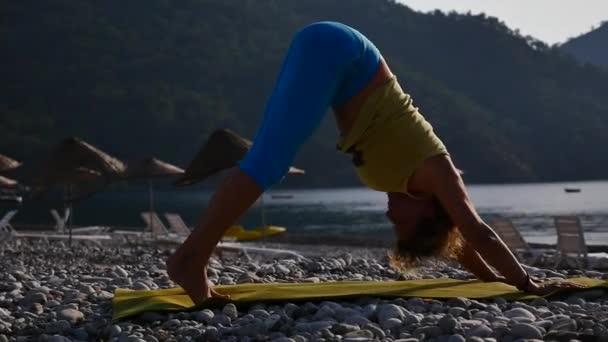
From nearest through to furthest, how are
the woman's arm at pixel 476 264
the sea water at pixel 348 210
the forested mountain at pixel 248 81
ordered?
1. the woman's arm at pixel 476 264
2. the sea water at pixel 348 210
3. the forested mountain at pixel 248 81

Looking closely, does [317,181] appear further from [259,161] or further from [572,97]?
[259,161]

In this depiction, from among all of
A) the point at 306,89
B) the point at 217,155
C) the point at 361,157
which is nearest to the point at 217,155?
the point at 217,155

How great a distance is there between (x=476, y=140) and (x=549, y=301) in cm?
8490

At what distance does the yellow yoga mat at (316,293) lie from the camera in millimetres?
3693

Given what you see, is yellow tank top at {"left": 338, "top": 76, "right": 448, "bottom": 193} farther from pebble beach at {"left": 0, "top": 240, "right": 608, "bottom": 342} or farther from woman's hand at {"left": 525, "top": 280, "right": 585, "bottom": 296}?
woman's hand at {"left": 525, "top": 280, "right": 585, "bottom": 296}

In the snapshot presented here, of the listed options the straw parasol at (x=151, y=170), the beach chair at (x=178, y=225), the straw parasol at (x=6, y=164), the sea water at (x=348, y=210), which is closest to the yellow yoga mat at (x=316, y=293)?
the sea water at (x=348, y=210)

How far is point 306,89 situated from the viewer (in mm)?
3434

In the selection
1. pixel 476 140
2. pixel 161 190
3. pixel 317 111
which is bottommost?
pixel 161 190

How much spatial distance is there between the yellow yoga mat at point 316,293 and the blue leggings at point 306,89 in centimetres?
62

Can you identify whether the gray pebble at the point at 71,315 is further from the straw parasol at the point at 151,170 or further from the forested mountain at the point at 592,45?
the forested mountain at the point at 592,45

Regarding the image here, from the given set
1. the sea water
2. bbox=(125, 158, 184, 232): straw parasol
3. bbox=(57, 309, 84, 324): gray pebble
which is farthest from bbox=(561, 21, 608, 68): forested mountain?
bbox=(57, 309, 84, 324): gray pebble

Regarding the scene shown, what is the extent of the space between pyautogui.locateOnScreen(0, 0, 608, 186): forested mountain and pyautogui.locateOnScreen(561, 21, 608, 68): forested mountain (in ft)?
217

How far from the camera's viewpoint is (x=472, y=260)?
4078 millimetres

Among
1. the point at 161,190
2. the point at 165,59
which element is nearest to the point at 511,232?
the point at 165,59
